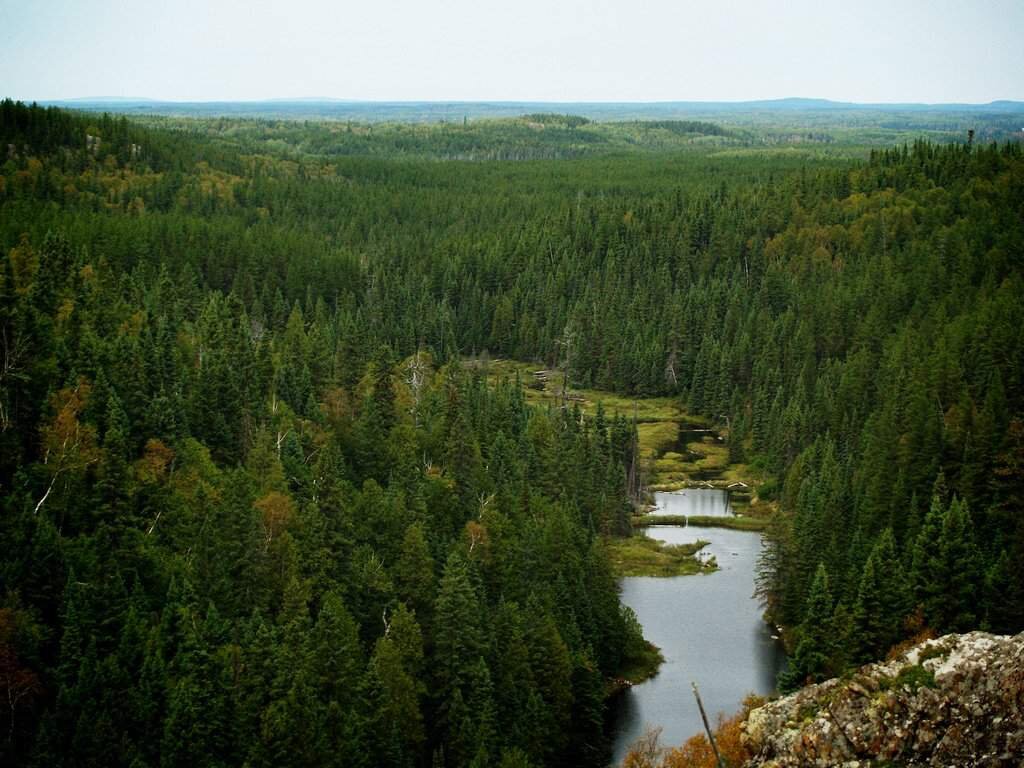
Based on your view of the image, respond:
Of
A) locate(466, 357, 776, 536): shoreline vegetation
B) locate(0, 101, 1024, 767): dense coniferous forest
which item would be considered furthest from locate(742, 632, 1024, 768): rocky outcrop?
locate(466, 357, 776, 536): shoreline vegetation

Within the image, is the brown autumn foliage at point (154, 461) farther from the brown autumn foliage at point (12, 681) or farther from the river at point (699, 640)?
the river at point (699, 640)

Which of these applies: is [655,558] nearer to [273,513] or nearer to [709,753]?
[273,513]

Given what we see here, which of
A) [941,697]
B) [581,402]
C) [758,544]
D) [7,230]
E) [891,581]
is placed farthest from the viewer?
[581,402]

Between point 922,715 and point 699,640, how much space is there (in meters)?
58.4

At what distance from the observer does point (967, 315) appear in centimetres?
15025

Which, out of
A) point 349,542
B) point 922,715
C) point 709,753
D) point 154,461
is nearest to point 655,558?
point 349,542

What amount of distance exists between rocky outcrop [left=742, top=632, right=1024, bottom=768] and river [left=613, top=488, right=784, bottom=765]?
37.0m

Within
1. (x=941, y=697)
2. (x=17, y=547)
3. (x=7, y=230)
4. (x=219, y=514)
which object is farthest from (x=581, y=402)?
(x=941, y=697)

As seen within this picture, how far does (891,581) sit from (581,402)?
372 feet

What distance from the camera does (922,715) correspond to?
40.6 meters

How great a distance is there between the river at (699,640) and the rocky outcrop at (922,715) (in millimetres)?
36995

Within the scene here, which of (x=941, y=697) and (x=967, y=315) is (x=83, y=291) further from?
(x=967, y=315)

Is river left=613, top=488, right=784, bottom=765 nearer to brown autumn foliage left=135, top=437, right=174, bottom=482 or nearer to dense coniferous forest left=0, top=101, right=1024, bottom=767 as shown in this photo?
dense coniferous forest left=0, top=101, right=1024, bottom=767

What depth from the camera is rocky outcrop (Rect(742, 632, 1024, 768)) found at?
38.3 m
